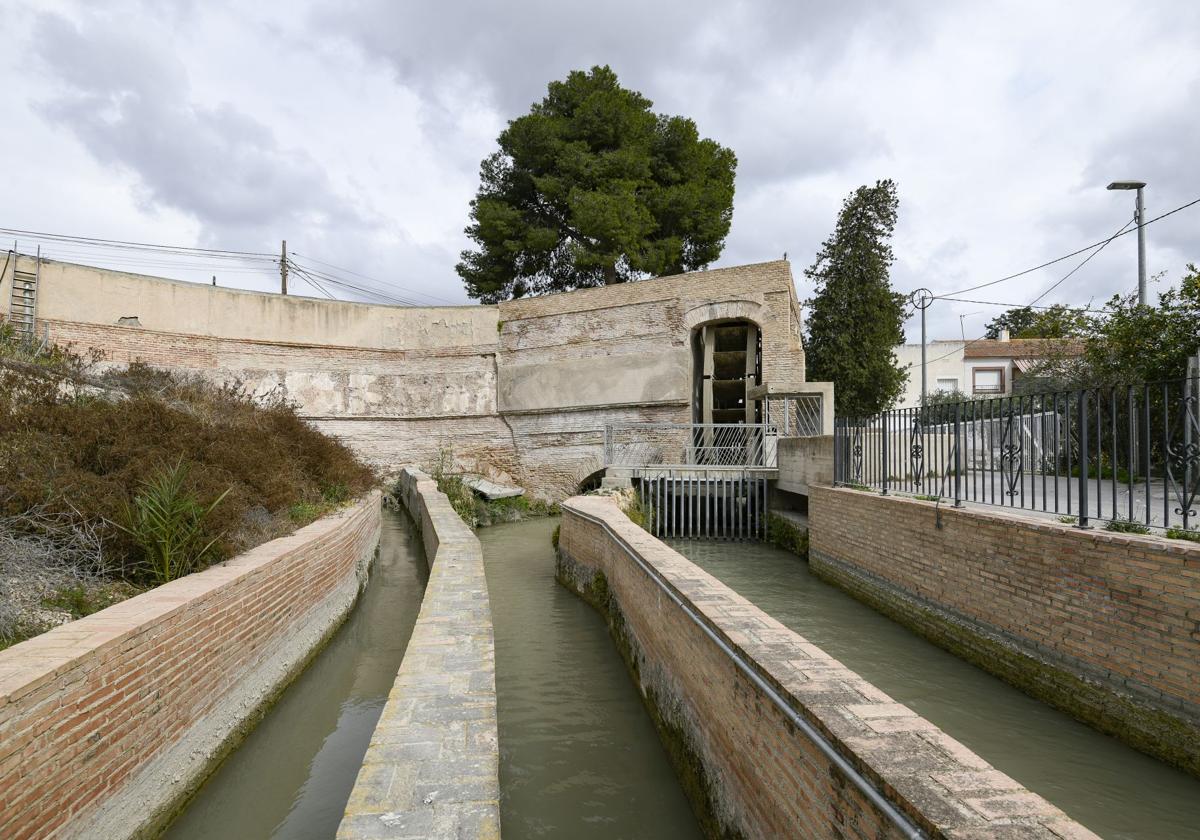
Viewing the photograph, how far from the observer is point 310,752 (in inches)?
190

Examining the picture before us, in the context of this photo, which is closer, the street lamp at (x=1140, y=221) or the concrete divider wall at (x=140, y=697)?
the concrete divider wall at (x=140, y=697)

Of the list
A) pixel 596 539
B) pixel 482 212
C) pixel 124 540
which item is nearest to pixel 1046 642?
pixel 596 539

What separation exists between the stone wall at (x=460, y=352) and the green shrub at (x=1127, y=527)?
11.7 meters

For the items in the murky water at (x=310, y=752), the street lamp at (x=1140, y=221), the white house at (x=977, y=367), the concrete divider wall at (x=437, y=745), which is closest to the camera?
the concrete divider wall at (x=437, y=745)

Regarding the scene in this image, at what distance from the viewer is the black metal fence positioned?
586 centimetres

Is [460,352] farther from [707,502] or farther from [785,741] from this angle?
[785,741]

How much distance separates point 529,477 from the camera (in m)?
20.5

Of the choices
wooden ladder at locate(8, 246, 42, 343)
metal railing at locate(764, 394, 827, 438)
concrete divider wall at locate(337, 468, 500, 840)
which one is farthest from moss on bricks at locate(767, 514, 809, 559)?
wooden ladder at locate(8, 246, 42, 343)

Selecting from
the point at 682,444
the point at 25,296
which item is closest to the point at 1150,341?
the point at 682,444

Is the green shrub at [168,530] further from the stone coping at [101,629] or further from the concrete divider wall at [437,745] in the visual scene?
the concrete divider wall at [437,745]

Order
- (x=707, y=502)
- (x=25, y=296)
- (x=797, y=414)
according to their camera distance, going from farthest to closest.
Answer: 1. (x=25, y=296)
2. (x=797, y=414)
3. (x=707, y=502)

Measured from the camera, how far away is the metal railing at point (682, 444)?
16.2 metres

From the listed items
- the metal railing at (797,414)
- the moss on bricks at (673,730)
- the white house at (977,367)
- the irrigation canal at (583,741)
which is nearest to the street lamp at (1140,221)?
the metal railing at (797,414)

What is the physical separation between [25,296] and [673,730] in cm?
1958
